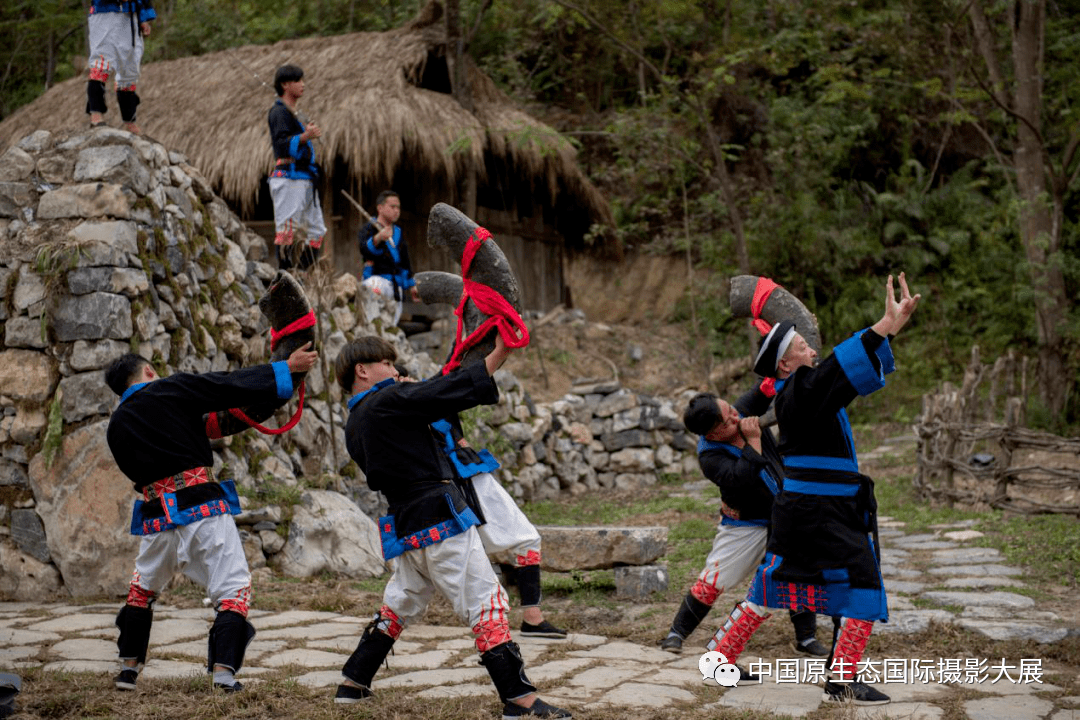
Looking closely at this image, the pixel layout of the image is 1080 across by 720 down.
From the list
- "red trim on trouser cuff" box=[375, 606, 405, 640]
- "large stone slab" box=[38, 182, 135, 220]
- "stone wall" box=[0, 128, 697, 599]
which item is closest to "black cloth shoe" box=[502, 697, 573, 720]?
"red trim on trouser cuff" box=[375, 606, 405, 640]

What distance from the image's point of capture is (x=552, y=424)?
1076 cm

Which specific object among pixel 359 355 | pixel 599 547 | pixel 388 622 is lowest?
pixel 599 547

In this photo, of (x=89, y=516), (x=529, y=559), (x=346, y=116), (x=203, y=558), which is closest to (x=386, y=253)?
(x=346, y=116)

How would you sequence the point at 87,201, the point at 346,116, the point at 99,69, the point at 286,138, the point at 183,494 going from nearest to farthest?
the point at 183,494
the point at 87,201
the point at 99,69
the point at 286,138
the point at 346,116

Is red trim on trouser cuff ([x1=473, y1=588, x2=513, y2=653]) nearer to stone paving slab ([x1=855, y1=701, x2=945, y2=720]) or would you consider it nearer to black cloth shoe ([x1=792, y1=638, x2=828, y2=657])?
stone paving slab ([x1=855, y1=701, x2=945, y2=720])

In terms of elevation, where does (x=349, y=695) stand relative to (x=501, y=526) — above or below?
below

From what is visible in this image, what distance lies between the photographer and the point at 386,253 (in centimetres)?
995

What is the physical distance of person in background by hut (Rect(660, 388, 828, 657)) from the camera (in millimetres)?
4484

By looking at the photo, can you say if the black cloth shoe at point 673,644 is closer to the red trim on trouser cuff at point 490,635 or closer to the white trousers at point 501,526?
the white trousers at point 501,526

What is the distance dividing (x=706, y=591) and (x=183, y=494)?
7.18 ft

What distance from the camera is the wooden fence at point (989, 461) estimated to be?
816 cm

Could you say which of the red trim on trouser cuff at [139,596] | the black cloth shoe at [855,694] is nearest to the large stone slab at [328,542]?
the red trim on trouser cuff at [139,596]

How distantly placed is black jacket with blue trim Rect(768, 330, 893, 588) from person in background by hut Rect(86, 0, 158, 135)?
17.9ft

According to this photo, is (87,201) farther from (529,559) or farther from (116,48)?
(529,559)
